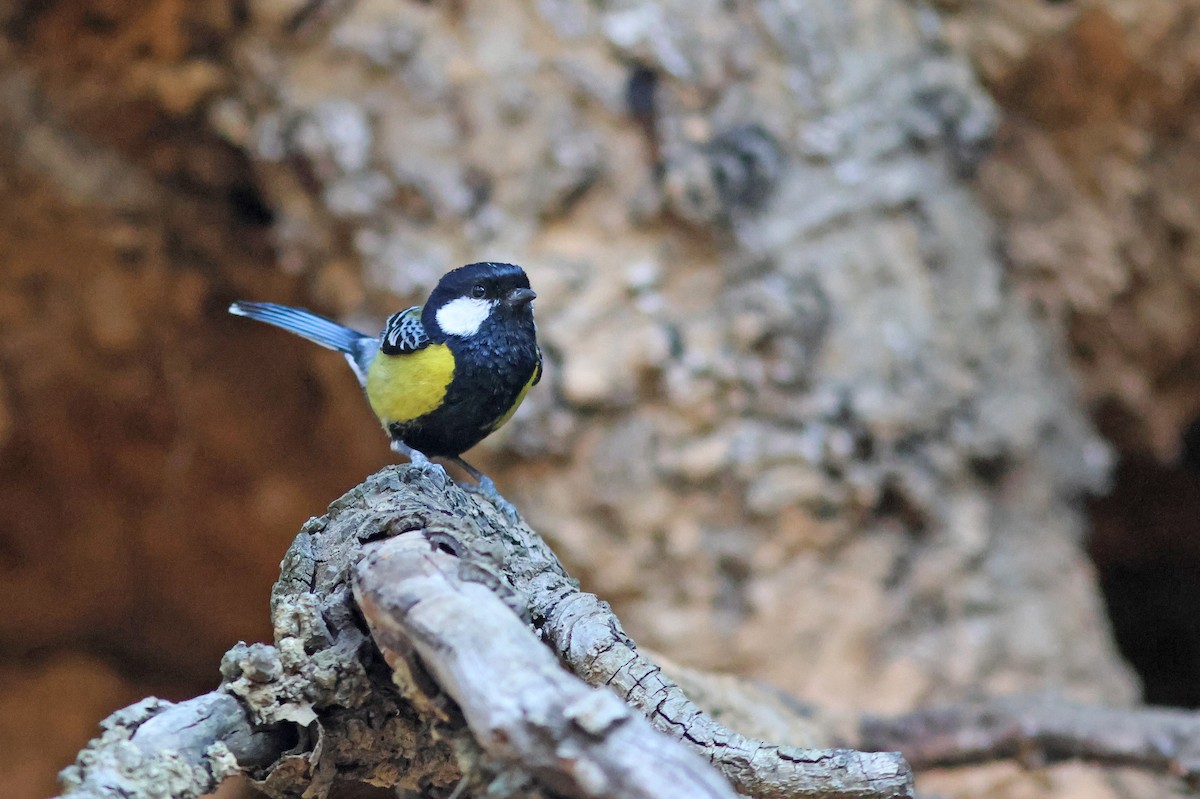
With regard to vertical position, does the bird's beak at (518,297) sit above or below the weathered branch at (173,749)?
above

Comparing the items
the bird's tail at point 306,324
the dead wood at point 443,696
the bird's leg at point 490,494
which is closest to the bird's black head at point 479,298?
the bird's leg at point 490,494

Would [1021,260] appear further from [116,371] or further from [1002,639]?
[116,371]

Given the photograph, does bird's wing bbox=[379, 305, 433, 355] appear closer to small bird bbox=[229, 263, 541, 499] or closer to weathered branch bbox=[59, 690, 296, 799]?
small bird bbox=[229, 263, 541, 499]

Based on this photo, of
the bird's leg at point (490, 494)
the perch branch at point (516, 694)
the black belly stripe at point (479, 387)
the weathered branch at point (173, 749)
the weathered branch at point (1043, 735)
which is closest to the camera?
the perch branch at point (516, 694)

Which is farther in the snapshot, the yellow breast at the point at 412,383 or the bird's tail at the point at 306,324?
the bird's tail at the point at 306,324

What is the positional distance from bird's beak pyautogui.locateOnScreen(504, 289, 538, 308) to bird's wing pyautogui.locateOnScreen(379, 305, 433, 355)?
16 centimetres

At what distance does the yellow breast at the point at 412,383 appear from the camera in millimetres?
1974

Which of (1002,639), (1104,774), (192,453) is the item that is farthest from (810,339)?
(192,453)

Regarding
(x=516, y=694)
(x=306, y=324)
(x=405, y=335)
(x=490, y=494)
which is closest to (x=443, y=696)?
(x=516, y=694)

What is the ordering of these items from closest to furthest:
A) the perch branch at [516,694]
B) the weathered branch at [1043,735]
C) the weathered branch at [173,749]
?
the perch branch at [516,694] → the weathered branch at [173,749] → the weathered branch at [1043,735]

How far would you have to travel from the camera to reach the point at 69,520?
4.23 meters

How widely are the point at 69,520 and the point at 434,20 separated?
2.44 m

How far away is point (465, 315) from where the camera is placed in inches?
78.8

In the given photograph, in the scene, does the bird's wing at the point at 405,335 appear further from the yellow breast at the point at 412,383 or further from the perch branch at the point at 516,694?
the perch branch at the point at 516,694
